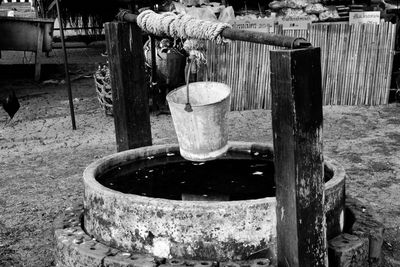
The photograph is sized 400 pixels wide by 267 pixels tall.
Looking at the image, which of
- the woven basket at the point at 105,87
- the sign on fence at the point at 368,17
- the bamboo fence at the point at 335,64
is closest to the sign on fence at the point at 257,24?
the bamboo fence at the point at 335,64

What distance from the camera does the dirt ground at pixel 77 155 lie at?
414cm

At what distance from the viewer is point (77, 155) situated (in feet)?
21.1

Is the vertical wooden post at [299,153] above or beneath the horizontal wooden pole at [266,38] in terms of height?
beneath

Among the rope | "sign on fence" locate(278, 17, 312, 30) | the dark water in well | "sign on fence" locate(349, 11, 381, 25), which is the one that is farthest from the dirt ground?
the rope

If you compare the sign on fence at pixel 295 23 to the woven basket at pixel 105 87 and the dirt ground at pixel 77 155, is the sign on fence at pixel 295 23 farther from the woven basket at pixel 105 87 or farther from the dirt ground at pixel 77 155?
the woven basket at pixel 105 87

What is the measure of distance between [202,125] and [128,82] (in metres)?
1.06

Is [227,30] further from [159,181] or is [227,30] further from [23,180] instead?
[23,180]

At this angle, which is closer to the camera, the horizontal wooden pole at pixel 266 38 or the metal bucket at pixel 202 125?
the horizontal wooden pole at pixel 266 38

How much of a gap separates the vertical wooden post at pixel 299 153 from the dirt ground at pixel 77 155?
1411 mm

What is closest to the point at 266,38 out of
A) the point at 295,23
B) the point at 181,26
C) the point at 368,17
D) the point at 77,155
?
the point at 181,26

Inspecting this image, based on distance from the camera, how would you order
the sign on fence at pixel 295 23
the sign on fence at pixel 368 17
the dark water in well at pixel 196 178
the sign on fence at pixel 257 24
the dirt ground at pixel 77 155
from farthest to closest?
the sign on fence at pixel 368 17 → the sign on fence at pixel 257 24 → the sign on fence at pixel 295 23 → the dirt ground at pixel 77 155 → the dark water in well at pixel 196 178

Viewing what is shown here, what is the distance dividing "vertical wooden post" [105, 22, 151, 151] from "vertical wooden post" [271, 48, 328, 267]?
60.3 inches

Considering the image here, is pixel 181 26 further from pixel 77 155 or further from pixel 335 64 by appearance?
pixel 335 64

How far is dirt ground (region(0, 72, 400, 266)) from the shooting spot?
163 inches
